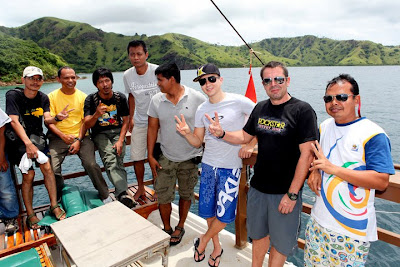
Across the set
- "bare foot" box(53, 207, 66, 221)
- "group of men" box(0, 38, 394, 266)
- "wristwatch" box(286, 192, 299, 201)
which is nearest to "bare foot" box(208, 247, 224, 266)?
"group of men" box(0, 38, 394, 266)

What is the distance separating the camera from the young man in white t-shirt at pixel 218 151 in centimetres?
316

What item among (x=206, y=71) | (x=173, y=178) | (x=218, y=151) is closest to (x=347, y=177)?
(x=218, y=151)

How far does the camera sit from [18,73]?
75.6 metres

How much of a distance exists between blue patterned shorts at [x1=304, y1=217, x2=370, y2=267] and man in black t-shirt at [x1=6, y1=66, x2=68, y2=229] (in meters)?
3.46

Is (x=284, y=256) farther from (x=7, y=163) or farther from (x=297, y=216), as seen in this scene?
(x=7, y=163)

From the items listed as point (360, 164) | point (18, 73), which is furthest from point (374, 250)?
point (18, 73)

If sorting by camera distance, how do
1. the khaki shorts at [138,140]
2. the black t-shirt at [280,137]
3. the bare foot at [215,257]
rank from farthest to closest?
1. the khaki shorts at [138,140]
2. the bare foot at [215,257]
3. the black t-shirt at [280,137]

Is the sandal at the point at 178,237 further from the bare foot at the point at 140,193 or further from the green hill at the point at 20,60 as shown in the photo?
the green hill at the point at 20,60

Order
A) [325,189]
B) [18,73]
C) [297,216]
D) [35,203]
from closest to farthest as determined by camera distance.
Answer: [325,189]
[297,216]
[35,203]
[18,73]

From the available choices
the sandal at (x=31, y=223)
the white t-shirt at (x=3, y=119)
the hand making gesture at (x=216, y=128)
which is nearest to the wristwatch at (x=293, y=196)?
the hand making gesture at (x=216, y=128)

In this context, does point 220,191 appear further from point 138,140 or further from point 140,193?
point 140,193

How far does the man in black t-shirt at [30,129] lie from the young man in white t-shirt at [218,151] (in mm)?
2311

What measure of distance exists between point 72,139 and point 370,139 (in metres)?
→ 4.25

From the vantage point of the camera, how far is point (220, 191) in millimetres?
3258
